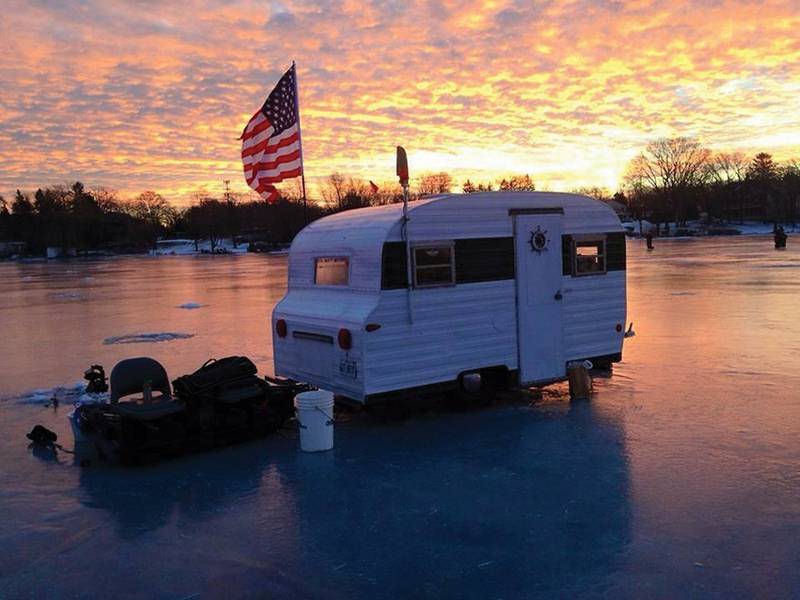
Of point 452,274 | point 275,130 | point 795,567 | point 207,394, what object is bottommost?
point 795,567

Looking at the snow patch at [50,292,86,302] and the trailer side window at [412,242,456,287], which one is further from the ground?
the trailer side window at [412,242,456,287]

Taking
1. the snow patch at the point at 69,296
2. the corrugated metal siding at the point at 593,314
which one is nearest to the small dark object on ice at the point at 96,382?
the corrugated metal siding at the point at 593,314

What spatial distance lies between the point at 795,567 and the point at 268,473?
438cm

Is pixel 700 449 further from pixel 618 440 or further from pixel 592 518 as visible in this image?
pixel 592 518

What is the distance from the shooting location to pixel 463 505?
569 cm

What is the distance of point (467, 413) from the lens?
8.63m

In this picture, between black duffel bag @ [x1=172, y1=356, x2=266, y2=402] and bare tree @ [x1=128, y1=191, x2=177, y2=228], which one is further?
bare tree @ [x1=128, y1=191, x2=177, y2=228]

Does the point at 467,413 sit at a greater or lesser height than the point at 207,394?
lesser

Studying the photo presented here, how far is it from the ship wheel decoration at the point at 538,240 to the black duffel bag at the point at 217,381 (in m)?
3.85

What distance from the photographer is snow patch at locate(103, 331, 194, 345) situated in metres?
14.8

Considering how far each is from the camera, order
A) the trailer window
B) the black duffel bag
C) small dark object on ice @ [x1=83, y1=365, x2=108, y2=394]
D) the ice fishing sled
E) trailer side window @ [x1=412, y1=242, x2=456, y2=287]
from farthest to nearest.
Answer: small dark object on ice @ [x1=83, y1=365, x2=108, y2=394] → the trailer window → trailer side window @ [x1=412, y1=242, x2=456, y2=287] → the black duffel bag → the ice fishing sled

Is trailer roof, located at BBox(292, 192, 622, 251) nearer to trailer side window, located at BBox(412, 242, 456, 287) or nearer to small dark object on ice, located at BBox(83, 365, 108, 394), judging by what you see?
trailer side window, located at BBox(412, 242, 456, 287)

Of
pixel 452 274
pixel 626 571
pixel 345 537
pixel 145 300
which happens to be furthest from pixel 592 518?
pixel 145 300

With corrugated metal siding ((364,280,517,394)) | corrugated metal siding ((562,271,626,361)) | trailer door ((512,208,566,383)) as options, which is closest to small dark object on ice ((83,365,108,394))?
corrugated metal siding ((364,280,517,394))
